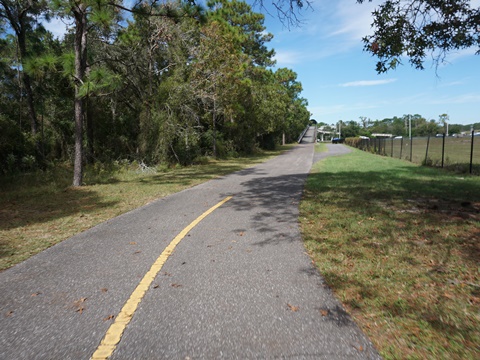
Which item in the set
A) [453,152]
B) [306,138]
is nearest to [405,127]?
[306,138]

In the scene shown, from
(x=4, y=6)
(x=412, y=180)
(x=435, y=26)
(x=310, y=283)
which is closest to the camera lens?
(x=310, y=283)

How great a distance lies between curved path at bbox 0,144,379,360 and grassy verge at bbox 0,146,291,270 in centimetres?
67

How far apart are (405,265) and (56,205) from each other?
8.86 metres

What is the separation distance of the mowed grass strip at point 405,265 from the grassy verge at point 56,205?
455 centimetres

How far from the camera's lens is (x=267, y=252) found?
4.98 meters

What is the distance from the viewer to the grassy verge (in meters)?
5.92

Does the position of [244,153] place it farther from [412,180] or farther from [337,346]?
[337,346]

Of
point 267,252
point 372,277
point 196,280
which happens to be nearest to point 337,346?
point 372,277

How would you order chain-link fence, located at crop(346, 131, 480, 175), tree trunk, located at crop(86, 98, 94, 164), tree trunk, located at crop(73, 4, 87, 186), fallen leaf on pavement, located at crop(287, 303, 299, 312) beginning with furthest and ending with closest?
tree trunk, located at crop(86, 98, 94, 164)
chain-link fence, located at crop(346, 131, 480, 175)
tree trunk, located at crop(73, 4, 87, 186)
fallen leaf on pavement, located at crop(287, 303, 299, 312)

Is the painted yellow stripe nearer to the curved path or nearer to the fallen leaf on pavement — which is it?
the curved path

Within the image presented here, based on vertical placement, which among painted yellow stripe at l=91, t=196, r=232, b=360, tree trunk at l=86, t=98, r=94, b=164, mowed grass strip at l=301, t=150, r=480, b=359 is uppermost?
tree trunk at l=86, t=98, r=94, b=164

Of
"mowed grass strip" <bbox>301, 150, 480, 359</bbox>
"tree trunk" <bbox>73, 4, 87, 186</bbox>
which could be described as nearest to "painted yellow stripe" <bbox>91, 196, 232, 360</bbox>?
"mowed grass strip" <bbox>301, 150, 480, 359</bbox>

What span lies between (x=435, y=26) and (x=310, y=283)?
7252mm

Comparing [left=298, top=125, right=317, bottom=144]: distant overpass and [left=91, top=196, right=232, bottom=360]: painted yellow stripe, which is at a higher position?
[left=91, top=196, right=232, bottom=360]: painted yellow stripe
